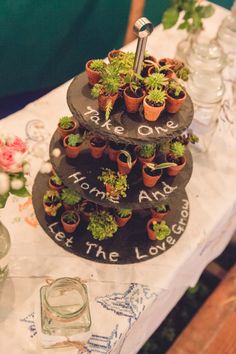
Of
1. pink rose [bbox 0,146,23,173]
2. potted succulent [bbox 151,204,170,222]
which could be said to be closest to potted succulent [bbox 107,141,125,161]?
potted succulent [bbox 151,204,170,222]

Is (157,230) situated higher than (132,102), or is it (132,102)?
(132,102)

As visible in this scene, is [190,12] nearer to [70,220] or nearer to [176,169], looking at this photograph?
[176,169]

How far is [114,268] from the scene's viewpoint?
3.98 ft

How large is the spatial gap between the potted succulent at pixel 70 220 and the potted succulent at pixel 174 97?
1.29 feet

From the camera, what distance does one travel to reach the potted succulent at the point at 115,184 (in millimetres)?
1103

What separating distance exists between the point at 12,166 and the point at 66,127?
1.17 feet

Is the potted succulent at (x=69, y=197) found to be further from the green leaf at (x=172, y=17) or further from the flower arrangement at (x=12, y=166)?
the green leaf at (x=172, y=17)

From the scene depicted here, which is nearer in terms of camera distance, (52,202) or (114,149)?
(114,149)

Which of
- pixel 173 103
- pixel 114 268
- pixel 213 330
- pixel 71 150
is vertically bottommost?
pixel 213 330

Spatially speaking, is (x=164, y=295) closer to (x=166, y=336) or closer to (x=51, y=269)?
(x=51, y=269)

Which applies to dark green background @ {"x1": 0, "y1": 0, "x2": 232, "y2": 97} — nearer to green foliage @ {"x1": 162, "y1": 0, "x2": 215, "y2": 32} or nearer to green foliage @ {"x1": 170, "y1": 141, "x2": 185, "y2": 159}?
green foliage @ {"x1": 162, "y1": 0, "x2": 215, "y2": 32}

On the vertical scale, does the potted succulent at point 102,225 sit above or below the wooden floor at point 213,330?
above

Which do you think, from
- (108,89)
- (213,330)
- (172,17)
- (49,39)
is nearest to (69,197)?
(108,89)

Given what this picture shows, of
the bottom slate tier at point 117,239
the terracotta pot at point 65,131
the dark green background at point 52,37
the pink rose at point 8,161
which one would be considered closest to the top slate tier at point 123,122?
the terracotta pot at point 65,131
